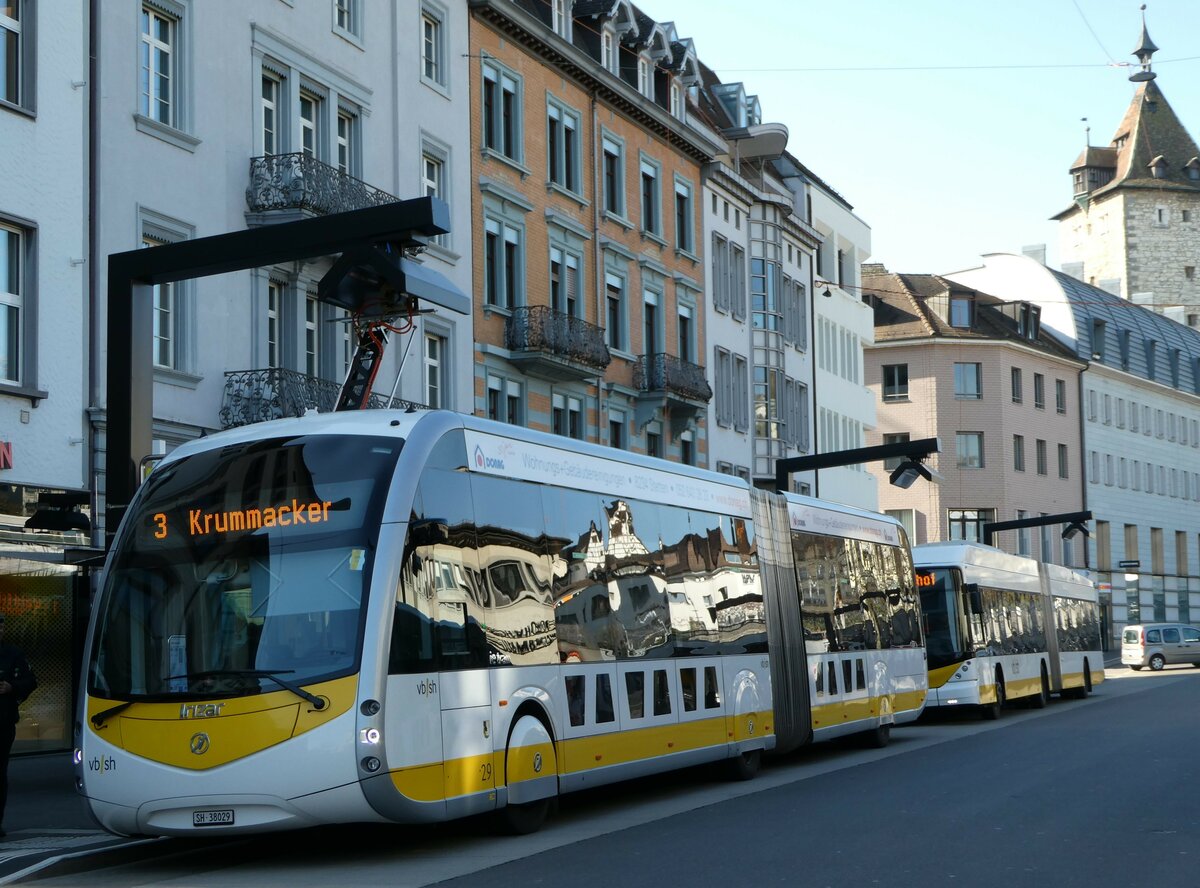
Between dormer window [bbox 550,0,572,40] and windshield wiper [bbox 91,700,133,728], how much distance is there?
29926 mm

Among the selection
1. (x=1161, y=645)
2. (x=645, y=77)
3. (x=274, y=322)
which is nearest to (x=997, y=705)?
Answer: (x=274, y=322)

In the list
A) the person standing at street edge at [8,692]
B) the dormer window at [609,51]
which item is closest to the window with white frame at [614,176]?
the dormer window at [609,51]

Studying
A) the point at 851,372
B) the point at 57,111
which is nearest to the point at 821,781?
the point at 57,111

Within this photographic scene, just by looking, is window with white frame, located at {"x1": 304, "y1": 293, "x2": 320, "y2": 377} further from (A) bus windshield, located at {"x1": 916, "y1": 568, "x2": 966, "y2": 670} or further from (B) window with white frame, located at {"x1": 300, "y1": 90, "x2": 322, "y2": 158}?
(A) bus windshield, located at {"x1": 916, "y1": 568, "x2": 966, "y2": 670}

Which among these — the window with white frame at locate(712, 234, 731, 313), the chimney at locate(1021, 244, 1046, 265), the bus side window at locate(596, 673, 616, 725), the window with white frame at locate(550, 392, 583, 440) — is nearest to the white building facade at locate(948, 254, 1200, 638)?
the chimney at locate(1021, 244, 1046, 265)

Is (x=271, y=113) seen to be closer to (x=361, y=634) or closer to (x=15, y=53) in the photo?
(x=15, y=53)

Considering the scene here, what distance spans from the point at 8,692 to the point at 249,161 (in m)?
15.8

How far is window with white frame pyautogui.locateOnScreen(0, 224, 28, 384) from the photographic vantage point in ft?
75.4

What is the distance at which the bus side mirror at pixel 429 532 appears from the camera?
13.1 m

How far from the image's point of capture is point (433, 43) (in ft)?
118

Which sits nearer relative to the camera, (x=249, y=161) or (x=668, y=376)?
(x=249, y=161)

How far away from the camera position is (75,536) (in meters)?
24.2

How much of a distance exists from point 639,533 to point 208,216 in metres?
12.4

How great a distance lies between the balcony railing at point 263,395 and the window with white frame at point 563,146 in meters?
13.4
